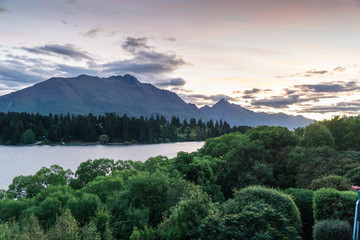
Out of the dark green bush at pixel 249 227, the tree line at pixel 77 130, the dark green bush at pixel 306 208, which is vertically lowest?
the dark green bush at pixel 306 208

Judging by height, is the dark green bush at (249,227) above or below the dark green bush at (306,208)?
above

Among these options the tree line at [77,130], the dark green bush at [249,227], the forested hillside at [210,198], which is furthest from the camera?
the tree line at [77,130]

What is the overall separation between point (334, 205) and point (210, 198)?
26.1ft

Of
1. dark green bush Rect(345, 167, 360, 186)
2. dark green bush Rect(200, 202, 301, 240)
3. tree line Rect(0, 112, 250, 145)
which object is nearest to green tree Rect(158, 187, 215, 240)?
dark green bush Rect(200, 202, 301, 240)

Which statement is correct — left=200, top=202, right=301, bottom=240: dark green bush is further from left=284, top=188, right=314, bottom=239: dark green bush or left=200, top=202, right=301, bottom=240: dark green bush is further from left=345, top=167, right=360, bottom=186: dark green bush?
left=345, top=167, right=360, bottom=186: dark green bush

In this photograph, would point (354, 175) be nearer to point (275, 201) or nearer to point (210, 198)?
point (275, 201)

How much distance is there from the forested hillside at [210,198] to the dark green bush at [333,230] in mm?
56

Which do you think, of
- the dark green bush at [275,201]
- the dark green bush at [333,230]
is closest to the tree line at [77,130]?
the dark green bush at [275,201]

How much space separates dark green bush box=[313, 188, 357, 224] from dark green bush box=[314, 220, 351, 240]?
42.4 inches

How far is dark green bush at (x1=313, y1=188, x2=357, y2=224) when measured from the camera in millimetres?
17359

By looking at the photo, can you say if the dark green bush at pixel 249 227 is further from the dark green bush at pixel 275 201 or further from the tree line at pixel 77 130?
the tree line at pixel 77 130

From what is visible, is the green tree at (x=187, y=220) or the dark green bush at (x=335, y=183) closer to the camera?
the green tree at (x=187, y=220)

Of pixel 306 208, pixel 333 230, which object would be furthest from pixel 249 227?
pixel 306 208

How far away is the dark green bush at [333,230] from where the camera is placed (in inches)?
624
